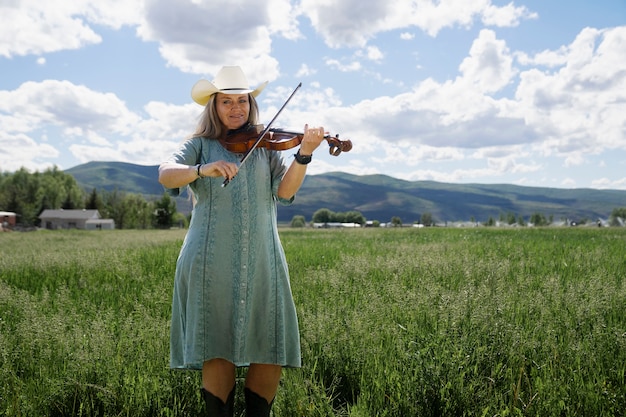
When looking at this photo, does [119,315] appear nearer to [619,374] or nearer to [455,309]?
[455,309]

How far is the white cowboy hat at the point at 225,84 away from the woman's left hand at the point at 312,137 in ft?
1.80

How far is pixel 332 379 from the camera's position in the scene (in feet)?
16.5

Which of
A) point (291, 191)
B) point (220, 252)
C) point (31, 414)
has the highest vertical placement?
point (291, 191)

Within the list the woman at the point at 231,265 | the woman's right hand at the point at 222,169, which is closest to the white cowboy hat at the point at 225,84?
the woman at the point at 231,265

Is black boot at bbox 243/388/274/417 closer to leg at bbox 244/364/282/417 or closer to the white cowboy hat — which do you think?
leg at bbox 244/364/282/417

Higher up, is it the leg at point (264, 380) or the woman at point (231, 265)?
the woman at point (231, 265)

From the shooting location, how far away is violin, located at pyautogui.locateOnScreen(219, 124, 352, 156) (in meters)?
3.95

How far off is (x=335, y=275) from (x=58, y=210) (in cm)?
15019

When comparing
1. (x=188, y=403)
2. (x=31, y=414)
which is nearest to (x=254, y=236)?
(x=188, y=403)

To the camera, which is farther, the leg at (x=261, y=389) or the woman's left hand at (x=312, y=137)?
the leg at (x=261, y=389)

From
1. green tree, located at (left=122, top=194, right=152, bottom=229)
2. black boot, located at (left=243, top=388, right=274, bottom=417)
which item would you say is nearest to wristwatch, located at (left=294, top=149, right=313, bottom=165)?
black boot, located at (left=243, top=388, right=274, bottom=417)

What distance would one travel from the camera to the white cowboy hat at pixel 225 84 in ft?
12.9

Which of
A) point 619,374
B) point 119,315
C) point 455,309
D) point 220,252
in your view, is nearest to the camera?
point 220,252

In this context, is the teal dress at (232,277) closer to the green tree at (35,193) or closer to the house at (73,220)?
the green tree at (35,193)
